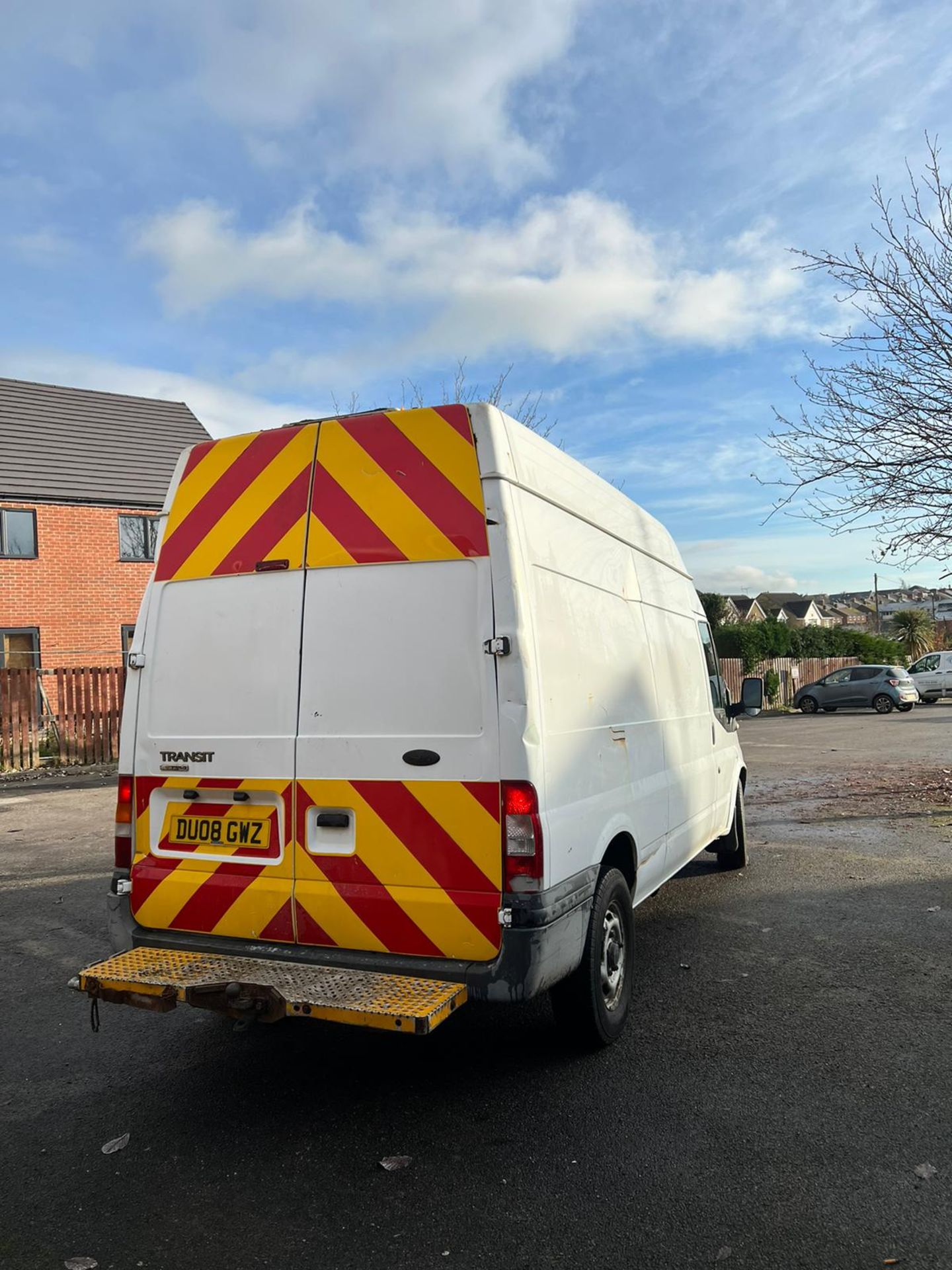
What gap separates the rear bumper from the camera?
11.1 ft

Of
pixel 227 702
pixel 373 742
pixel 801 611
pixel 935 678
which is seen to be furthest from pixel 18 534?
pixel 801 611

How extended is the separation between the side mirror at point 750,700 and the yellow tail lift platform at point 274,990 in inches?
158

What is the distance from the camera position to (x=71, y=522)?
23.0m

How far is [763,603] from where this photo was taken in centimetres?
10562

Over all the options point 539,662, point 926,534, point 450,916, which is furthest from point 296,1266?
point 926,534

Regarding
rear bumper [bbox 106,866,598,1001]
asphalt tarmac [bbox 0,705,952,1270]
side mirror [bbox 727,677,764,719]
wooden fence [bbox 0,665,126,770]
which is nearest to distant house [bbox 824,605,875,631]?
wooden fence [bbox 0,665,126,770]

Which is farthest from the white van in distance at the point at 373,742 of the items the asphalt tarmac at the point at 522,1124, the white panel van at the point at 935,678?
the white panel van at the point at 935,678

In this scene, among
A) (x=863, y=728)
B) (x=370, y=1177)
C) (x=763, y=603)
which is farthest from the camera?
(x=763, y=603)

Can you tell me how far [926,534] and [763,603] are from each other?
98.9 meters

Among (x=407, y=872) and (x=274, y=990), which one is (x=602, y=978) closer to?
(x=407, y=872)

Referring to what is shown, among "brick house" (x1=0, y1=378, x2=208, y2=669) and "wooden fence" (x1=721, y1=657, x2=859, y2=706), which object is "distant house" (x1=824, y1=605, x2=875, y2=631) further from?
"brick house" (x1=0, y1=378, x2=208, y2=669)

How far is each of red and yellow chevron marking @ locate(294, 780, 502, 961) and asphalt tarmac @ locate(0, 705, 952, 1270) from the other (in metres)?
0.69

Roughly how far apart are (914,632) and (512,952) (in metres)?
49.3

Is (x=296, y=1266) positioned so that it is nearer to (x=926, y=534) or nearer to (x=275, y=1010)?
(x=275, y=1010)
